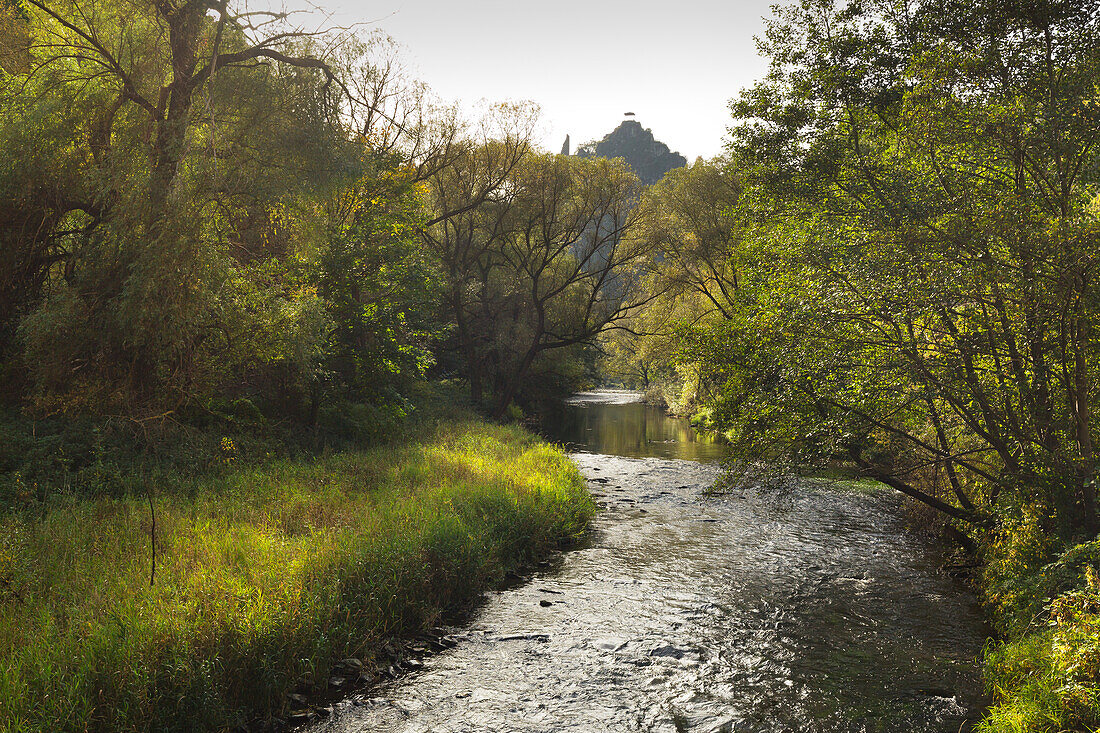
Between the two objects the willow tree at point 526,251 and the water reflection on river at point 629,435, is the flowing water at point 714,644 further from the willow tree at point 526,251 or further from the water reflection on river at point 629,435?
the willow tree at point 526,251

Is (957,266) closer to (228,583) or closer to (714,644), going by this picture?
(714,644)

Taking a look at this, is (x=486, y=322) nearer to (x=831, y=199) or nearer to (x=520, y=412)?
(x=520, y=412)

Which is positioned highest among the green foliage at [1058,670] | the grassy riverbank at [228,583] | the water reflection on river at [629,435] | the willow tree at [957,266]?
the willow tree at [957,266]

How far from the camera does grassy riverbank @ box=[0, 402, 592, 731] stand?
5.88 metres

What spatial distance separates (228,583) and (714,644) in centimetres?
701

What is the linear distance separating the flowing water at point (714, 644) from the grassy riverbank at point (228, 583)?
3.07ft

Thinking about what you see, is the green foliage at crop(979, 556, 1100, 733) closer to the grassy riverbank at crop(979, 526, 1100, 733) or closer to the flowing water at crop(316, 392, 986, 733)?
the grassy riverbank at crop(979, 526, 1100, 733)

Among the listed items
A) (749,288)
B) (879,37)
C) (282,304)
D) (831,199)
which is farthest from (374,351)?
(879,37)

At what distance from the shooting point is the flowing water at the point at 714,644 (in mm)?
7160

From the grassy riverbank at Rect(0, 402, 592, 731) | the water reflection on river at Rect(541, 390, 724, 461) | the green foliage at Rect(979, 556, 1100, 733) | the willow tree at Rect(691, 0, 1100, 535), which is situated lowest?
the water reflection on river at Rect(541, 390, 724, 461)

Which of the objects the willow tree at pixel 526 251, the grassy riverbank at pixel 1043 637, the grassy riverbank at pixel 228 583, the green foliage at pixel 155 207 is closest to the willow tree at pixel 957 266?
the grassy riverbank at pixel 1043 637

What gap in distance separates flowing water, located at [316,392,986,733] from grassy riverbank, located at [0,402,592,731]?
0.94 meters

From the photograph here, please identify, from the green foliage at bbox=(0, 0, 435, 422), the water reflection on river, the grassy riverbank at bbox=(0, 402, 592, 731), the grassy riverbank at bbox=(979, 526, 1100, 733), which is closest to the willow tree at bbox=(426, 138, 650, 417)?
the water reflection on river

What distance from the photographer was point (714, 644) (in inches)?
357
